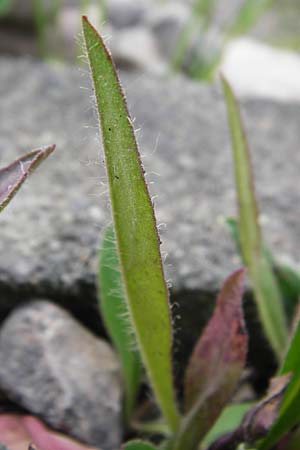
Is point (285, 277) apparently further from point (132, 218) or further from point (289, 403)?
point (132, 218)

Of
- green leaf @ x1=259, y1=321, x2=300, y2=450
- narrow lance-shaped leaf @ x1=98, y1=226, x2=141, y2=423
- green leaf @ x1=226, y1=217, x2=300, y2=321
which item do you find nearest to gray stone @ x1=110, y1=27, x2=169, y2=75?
green leaf @ x1=226, y1=217, x2=300, y2=321

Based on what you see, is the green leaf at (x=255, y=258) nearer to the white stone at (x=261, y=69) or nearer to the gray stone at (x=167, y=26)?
the white stone at (x=261, y=69)

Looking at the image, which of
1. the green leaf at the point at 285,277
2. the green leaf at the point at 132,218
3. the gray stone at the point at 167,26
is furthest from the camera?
the gray stone at the point at 167,26

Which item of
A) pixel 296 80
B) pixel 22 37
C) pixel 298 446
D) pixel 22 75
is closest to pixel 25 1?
pixel 22 37

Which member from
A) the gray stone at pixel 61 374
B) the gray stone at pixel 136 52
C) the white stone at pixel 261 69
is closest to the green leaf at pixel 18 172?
the gray stone at pixel 61 374

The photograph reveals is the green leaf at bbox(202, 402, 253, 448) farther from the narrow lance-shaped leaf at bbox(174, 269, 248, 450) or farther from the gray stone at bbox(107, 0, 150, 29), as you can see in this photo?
the gray stone at bbox(107, 0, 150, 29)

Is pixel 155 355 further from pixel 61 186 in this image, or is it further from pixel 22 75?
pixel 22 75

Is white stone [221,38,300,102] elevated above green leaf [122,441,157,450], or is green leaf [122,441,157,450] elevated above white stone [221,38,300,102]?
green leaf [122,441,157,450]
